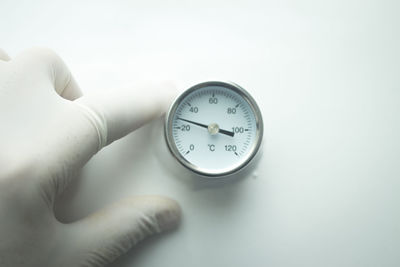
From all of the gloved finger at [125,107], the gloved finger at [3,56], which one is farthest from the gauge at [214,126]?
the gloved finger at [3,56]

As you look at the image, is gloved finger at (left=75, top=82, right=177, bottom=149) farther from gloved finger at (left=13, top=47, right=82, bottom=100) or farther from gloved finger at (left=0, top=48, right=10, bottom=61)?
gloved finger at (left=0, top=48, right=10, bottom=61)

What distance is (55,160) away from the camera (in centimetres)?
104

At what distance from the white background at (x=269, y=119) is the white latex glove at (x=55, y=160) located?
11 cm

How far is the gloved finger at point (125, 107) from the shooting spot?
1.15 metres

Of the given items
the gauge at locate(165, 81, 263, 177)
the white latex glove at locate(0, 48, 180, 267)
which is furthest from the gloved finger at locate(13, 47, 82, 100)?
the gauge at locate(165, 81, 263, 177)

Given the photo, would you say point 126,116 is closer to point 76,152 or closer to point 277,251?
point 76,152

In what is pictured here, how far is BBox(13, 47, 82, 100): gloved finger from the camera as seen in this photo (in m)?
1.15

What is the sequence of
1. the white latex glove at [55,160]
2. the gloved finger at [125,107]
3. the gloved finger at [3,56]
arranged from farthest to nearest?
the gloved finger at [3,56] < the gloved finger at [125,107] < the white latex glove at [55,160]

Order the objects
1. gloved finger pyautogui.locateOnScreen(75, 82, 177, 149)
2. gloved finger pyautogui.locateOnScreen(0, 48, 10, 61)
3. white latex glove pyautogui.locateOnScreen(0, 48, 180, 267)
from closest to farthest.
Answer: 1. white latex glove pyautogui.locateOnScreen(0, 48, 180, 267)
2. gloved finger pyautogui.locateOnScreen(75, 82, 177, 149)
3. gloved finger pyautogui.locateOnScreen(0, 48, 10, 61)

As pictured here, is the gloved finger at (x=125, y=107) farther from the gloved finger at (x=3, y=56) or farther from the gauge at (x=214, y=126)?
the gloved finger at (x=3, y=56)

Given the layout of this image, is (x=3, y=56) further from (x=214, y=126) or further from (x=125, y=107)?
(x=214, y=126)

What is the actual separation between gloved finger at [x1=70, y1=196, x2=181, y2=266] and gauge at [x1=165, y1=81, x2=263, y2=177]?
0.20 meters

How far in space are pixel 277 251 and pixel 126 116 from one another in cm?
64

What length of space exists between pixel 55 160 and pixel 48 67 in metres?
0.30
